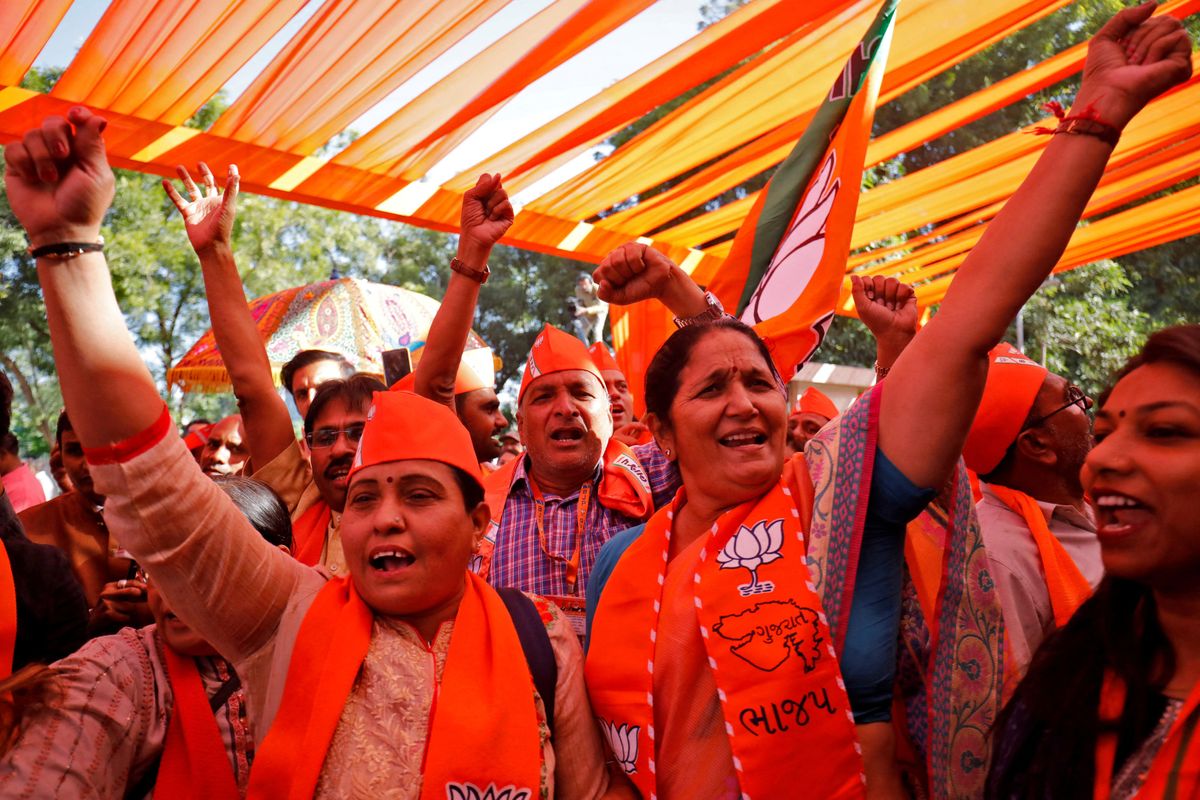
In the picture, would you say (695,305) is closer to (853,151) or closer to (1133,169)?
(853,151)

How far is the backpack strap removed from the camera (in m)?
2.21

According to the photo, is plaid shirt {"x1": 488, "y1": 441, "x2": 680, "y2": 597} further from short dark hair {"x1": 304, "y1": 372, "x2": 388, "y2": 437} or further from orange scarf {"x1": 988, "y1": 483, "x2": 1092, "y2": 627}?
orange scarf {"x1": 988, "y1": 483, "x2": 1092, "y2": 627}

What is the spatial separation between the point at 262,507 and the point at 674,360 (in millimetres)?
1113

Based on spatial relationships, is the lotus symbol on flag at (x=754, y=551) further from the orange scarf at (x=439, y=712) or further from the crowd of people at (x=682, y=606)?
the orange scarf at (x=439, y=712)

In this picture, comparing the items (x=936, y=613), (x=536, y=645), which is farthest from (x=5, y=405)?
(x=936, y=613)

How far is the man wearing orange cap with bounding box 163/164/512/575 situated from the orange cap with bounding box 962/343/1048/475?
1.55m

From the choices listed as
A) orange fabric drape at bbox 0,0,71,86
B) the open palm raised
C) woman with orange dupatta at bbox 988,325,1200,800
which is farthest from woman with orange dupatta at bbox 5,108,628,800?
orange fabric drape at bbox 0,0,71,86

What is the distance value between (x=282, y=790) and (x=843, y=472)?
3.90ft

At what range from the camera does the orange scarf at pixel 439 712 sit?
6.46 feet

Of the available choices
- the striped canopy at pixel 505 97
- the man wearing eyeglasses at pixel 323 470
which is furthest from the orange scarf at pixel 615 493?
the striped canopy at pixel 505 97

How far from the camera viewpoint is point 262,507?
2715 mm

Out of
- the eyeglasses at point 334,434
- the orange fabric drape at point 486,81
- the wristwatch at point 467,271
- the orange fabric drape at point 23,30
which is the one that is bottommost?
the eyeglasses at point 334,434

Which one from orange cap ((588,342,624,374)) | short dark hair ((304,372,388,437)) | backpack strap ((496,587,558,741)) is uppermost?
orange cap ((588,342,624,374))

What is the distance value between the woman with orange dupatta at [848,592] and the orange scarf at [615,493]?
1.12 metres
